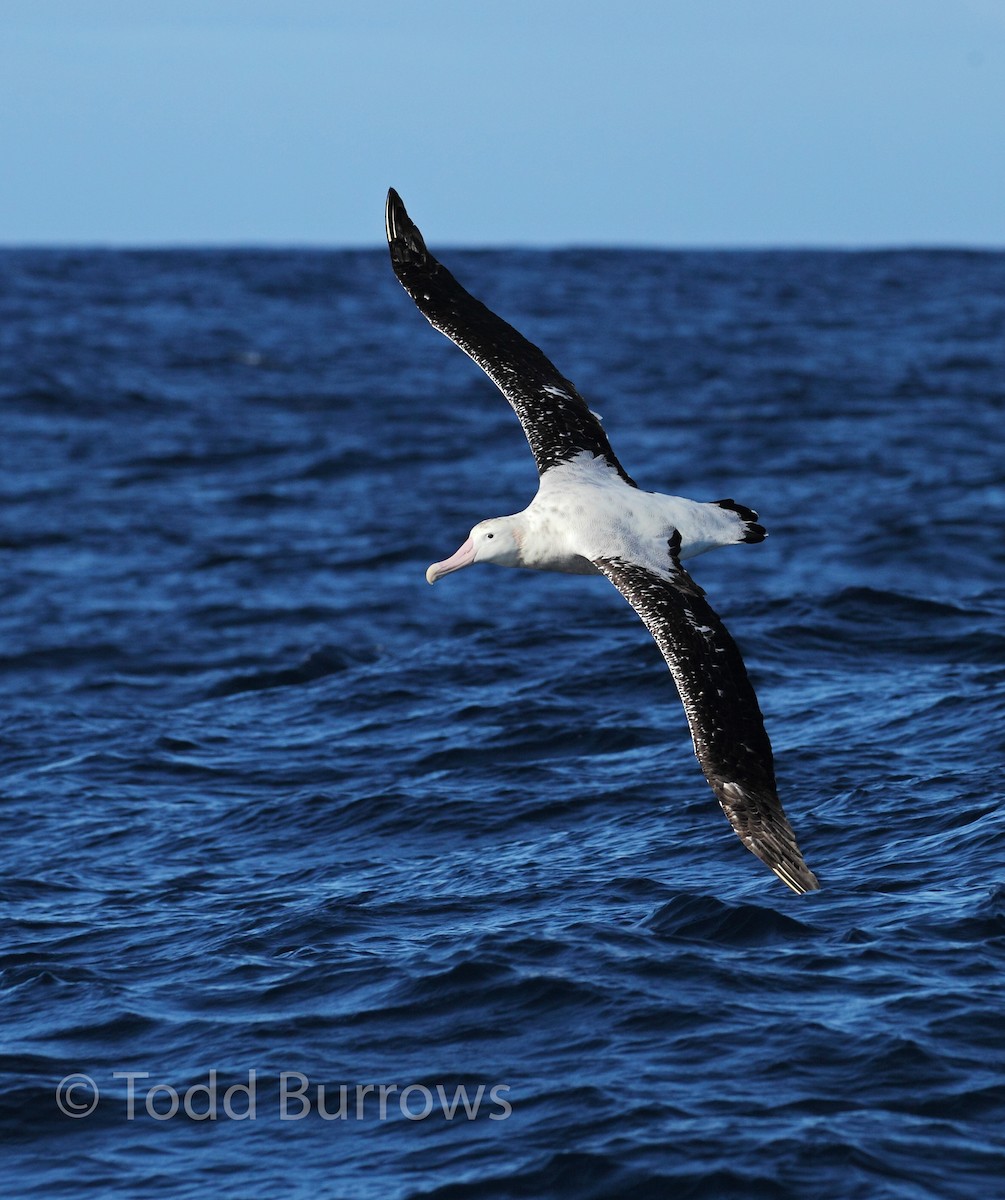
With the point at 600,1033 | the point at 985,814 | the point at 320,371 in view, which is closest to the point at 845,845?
the point at 985,814

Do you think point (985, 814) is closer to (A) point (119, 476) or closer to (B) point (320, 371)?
(A) point (119, 476)

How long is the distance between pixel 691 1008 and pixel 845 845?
2534 millimetres

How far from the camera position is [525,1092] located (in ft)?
26.2

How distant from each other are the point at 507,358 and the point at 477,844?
347 cm

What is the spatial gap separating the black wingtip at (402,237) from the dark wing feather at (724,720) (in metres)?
4.11

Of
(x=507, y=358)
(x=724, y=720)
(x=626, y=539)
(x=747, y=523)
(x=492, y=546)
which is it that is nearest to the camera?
(x=724, y=720)

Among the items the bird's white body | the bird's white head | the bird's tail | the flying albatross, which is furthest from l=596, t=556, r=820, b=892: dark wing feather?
the bird's white head

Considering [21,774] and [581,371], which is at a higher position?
[581,371]

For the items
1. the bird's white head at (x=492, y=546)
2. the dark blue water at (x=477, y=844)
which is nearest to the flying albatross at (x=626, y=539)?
the bird's white head at (x=492, y=546)

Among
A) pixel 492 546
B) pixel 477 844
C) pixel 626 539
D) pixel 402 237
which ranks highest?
pixel 402 237

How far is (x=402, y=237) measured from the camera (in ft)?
43.4

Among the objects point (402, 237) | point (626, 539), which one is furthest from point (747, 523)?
point (402, 237)

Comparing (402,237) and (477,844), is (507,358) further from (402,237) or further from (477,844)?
(477,844)

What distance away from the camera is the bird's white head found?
447 inches
